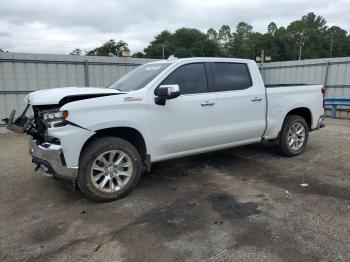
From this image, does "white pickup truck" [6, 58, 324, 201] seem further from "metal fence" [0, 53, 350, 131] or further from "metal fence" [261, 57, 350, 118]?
"metal fence" [261, 57, 350, 118]

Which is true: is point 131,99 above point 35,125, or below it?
above

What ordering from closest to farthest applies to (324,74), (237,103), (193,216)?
(193,216) < (237,103) < (324,74)

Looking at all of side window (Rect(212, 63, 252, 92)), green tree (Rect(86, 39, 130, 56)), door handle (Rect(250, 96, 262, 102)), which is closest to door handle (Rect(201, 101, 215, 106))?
side window (Rect(212, 63, 252, 92))

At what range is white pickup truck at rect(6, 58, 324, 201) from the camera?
13.5ft

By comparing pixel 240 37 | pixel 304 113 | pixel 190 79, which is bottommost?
pixel 304 113

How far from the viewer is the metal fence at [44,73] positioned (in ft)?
33.1

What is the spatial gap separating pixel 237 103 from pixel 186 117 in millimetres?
1066

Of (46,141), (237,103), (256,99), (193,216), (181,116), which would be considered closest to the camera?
(193,216)

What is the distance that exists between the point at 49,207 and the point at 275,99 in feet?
13.8

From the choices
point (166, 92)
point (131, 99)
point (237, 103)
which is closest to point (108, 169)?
point (131, 99)

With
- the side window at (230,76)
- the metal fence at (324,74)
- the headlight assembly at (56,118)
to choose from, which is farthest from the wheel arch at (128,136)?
the metal fence at (324,74)

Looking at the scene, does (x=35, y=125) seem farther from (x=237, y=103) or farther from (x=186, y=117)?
(x=237, y=103)

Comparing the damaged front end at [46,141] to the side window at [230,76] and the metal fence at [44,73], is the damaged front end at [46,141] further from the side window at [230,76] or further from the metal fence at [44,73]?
the metal fence at [44,73]

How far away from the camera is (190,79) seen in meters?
5.09
